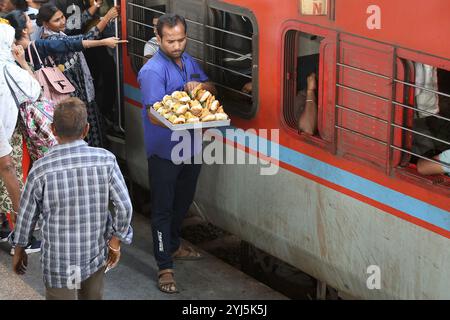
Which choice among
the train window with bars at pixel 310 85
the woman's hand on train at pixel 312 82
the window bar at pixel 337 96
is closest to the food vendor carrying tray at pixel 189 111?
the train window with bars at pixel 310 85

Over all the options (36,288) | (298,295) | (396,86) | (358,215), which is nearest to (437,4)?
(396,86)

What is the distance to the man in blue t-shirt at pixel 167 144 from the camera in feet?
21.2

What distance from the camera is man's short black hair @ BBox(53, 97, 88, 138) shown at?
5051 millimetres

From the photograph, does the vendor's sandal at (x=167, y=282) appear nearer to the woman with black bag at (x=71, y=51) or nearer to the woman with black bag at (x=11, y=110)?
the woman with black bag at (x=11, y=110)

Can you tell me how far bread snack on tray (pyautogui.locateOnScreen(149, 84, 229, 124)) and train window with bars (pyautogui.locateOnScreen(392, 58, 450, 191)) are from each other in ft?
4.44

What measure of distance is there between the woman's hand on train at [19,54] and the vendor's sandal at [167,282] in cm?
185

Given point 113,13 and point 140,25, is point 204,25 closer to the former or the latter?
point 140,25

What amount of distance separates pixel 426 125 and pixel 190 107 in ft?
5.18

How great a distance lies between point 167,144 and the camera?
6617mm

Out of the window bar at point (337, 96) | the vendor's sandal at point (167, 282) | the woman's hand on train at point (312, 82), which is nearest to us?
the window bar at point (337, 96)

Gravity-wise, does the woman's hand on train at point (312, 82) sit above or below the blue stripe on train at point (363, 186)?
above

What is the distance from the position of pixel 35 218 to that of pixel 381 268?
2.03 m

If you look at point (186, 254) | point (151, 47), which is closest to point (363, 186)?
point (186, 254)
